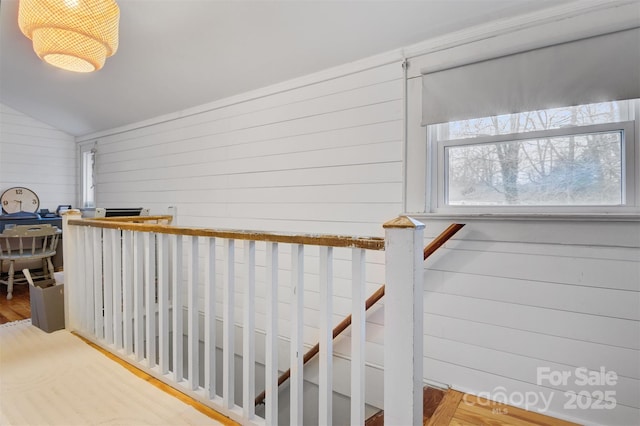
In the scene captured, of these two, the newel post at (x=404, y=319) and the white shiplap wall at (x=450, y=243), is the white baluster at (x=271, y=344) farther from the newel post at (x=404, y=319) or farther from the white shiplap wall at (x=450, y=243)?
the white shiplap wall at (x=450, y=243)

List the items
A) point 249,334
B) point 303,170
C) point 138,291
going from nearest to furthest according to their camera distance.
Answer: point 249,334, point 138,291, point 303,170

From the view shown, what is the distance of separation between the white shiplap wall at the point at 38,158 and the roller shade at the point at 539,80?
214 inches

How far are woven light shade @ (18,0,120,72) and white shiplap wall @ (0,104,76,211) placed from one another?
3642 mm

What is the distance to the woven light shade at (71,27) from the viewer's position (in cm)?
165

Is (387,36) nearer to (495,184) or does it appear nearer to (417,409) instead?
(495,184)

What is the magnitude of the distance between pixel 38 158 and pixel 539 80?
19.9ft

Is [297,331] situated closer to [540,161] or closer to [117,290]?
[117,290]

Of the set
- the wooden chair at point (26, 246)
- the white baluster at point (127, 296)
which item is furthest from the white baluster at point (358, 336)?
the wooden chair at point (26, 246)

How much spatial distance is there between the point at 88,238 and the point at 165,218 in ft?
3.68

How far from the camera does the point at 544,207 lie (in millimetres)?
1777

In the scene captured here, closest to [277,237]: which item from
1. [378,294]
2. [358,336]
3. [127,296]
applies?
[358,336]

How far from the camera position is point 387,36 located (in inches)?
82.7

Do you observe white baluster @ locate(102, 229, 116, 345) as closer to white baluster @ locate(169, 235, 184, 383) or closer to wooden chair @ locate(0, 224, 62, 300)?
white baluster @ locate(169, 235, 184, 383)

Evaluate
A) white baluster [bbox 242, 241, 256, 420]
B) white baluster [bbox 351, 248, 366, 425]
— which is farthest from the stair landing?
white baluster [bbox 242, 241, 256, 420]
